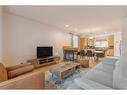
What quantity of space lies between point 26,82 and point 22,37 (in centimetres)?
329

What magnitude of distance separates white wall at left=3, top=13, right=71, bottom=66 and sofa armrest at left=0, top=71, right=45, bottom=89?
2579 millimetres

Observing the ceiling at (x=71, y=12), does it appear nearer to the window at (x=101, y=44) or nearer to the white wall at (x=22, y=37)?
the white wall at (x=22, y=37)

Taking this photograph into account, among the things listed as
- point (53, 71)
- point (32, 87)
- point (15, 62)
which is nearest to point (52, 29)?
point (15, 62)

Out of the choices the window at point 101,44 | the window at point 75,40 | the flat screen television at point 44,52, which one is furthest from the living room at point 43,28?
the window at point 101,44

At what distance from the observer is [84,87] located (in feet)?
4.66

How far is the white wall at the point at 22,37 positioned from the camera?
4324mm

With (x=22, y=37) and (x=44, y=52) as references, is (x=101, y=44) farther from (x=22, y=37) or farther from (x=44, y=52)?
(x=22, y=37)

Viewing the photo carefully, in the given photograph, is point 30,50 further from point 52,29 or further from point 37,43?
point 52,29

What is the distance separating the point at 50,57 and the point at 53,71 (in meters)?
2.48

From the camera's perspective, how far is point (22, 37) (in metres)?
4.88

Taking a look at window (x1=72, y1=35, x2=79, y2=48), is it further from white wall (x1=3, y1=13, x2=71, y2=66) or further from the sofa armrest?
the sofa armrest

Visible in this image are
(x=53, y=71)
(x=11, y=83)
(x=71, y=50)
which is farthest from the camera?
(x=71, y=50)

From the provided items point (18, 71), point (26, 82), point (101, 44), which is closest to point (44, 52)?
point (18, 71)

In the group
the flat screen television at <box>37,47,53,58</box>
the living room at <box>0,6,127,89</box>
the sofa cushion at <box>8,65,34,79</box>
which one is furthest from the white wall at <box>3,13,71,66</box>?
the sofa cushion at <box>8,65,34,79</box>
